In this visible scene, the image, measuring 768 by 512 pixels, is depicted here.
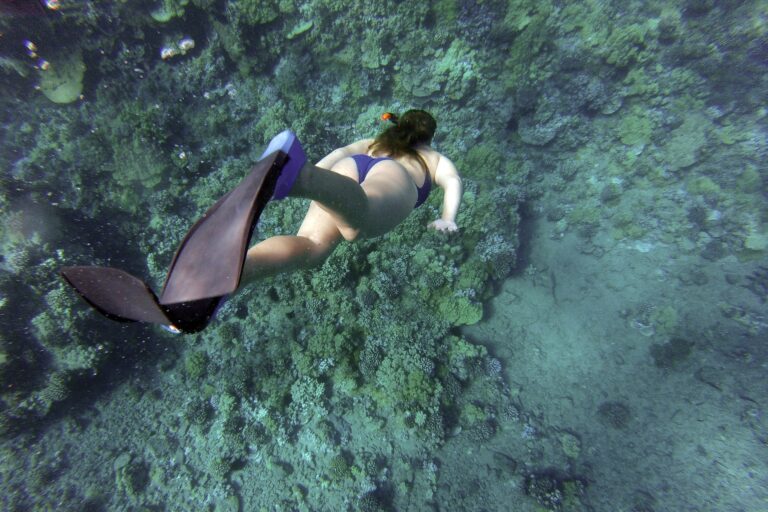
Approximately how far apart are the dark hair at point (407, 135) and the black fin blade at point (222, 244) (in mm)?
1971

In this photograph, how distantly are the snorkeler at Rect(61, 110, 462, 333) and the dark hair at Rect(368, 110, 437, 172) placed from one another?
0.65 metres

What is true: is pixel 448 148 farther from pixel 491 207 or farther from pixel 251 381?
pixel 251 381

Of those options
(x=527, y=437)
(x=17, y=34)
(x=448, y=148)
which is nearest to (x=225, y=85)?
(x=17, y=34)

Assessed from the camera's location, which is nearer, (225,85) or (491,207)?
(491,207)

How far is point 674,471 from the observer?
581 centimetres

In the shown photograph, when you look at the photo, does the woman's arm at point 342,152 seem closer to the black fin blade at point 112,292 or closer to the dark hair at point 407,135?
the dark hair at point 407,135

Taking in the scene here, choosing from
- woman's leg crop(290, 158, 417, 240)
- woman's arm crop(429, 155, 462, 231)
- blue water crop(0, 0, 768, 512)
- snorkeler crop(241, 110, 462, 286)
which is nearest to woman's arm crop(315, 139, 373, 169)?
snorkeler crop(241, 110, 462, 286)

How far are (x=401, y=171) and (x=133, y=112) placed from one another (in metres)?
7.72

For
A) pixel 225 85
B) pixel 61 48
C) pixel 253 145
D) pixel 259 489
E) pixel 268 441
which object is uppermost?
pixel 61 48

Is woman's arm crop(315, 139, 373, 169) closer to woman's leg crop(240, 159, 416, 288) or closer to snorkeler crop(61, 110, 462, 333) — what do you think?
woman's leg crop(240, 159, 416, 288)

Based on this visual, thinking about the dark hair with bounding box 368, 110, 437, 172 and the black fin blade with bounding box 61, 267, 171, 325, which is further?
the dark hair with bounding box 368, 110, 437, 172

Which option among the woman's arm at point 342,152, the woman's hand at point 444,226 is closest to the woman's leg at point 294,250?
the woman's arm at point 342,152

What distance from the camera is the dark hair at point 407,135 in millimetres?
3574

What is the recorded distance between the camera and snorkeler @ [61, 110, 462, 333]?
1.62m
